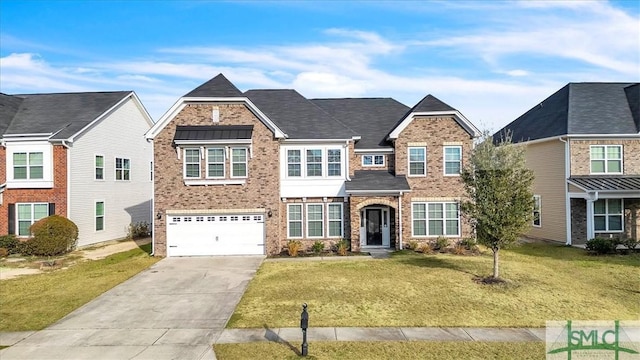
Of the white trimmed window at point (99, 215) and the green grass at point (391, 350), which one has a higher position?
the white trimmed window at point (99, 215)

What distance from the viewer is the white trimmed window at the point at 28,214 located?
23.2 meters

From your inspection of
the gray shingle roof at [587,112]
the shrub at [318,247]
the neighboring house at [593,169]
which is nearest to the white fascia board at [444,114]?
the gray shingle roof at [587,112]

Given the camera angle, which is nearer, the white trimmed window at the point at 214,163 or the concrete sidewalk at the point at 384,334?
the concrete sidewalk at the point at 384,334

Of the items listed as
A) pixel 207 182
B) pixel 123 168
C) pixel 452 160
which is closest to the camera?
pixel 207 182

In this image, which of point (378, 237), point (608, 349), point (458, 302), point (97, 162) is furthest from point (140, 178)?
point (608, 349)

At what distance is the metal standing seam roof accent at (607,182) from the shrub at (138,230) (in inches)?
1142

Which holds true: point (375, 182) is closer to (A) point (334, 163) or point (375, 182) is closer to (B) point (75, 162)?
(A) point (334, 163)

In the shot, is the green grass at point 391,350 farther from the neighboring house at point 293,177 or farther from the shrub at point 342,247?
the neighboring house at point 293,177

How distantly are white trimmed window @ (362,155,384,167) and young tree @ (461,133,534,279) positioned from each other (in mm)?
8745

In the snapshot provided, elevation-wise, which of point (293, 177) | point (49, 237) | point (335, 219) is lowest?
point (49, 237)

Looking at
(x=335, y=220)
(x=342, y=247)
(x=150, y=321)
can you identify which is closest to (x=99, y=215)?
(x=335, y=220)

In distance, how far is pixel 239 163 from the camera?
69.2ft

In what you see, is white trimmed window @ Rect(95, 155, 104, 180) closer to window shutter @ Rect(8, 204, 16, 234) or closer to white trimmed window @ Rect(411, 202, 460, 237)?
window shutter @ Rect(8, 204, 16, 234)

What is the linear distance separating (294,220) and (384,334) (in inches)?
481
